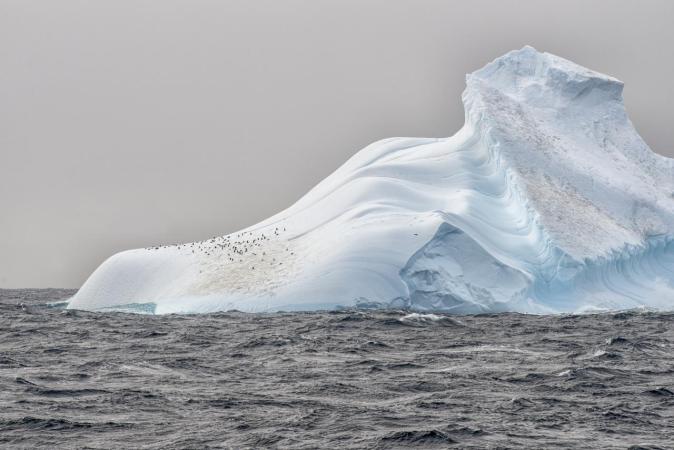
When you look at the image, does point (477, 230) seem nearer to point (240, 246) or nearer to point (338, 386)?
point (240, 246)

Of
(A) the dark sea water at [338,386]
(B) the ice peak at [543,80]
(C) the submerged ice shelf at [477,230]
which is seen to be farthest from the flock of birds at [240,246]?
(B) the ice peak at [543,80]

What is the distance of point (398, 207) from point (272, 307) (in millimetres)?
6464

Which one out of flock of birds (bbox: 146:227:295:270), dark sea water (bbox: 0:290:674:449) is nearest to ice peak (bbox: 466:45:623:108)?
flock of birds (bbox: 146:227:295:270)

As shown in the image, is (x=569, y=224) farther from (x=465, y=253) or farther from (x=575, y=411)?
(x=575, y=411)

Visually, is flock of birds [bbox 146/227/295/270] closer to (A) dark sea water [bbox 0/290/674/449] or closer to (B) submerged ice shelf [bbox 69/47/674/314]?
(B) submerged ice shelf [bbox 69/47/674/314]

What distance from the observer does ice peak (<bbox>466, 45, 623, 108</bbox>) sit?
45.4 meters

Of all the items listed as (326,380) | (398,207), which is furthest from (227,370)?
(398,207)

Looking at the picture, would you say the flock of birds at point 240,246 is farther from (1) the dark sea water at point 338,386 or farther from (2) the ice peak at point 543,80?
(2) the ice peak at point 543,80

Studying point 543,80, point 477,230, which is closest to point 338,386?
point 477,230

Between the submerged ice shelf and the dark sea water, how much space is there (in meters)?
5.14

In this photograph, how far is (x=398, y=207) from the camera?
37438 mm

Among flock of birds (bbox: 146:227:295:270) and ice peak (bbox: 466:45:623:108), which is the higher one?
ice peak (bbox: 466:45:623:108)

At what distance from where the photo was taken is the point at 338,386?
17.6 m

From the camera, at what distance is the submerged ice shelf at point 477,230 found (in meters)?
34.2
